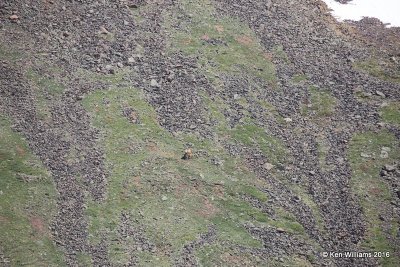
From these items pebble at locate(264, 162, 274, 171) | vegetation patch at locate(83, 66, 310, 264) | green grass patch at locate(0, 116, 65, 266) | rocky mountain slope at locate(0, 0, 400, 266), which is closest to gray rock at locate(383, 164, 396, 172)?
rocky mountain slope at locate(0, 0, 400, 266)

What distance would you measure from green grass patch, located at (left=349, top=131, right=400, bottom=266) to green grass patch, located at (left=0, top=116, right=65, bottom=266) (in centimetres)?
1782

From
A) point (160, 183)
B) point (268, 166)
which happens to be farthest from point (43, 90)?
point (268, 166)

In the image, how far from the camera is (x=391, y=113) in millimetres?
38125

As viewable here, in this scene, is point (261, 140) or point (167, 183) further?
point (261, 140)

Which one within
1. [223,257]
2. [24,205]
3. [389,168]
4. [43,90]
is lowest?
[24,205]

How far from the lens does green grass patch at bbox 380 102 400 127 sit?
37.5 meters

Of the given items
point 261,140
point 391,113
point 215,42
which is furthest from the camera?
point 215,42

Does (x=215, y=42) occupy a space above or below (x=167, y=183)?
above

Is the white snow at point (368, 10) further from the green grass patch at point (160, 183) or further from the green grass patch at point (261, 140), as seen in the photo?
the green grass patch at point (160, 183)

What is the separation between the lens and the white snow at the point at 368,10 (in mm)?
48375

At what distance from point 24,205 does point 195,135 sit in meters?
12.0

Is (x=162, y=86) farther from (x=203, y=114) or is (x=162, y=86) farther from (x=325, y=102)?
(x=325, y=102)

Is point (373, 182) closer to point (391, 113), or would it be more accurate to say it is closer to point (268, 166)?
point (268, 166)

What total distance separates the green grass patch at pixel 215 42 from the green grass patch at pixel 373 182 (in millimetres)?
8790
